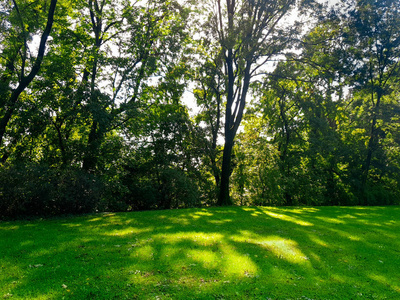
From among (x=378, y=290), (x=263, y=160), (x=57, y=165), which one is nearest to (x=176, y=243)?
(x=378, y=290)

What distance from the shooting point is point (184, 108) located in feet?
86.4

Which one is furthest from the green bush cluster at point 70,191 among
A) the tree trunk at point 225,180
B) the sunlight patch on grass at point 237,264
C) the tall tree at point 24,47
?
the sunlight patch on grass at point 237,264

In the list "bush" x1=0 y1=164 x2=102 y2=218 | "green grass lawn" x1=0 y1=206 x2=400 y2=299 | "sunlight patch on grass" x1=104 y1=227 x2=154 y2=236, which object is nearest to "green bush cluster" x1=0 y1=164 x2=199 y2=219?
"bush" x1=0 y1=164 x2=102 y2=218

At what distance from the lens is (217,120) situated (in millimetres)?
27766

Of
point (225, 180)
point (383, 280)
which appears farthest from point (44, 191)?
point (383, 280)

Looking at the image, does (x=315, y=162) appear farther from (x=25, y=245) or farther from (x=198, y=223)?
(x=25, y=245)

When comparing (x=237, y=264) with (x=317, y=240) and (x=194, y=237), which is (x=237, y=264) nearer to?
(x=194, y=237)

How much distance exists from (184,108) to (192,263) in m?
20.8

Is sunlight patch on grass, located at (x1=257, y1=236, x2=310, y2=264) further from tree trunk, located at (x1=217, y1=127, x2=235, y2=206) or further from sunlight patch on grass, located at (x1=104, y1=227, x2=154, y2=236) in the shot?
Answer: tree trunk, located at (x1=217, y1=127, x2=235, y2=206)

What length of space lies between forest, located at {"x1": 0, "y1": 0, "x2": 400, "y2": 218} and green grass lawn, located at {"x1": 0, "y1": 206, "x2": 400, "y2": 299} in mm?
6148

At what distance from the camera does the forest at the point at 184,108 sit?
51.5 feet

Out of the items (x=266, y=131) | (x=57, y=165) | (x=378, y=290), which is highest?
(x=266, y=131)

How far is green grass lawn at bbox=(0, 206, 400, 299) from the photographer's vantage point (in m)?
5.34

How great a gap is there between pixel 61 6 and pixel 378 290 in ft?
77.7
